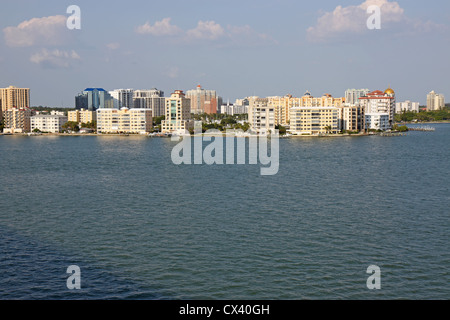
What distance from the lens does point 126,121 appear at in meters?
25.9

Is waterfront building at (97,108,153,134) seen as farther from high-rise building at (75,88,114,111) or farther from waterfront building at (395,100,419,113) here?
waterfront building at (395,100,419,113)

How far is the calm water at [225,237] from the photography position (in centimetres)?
329

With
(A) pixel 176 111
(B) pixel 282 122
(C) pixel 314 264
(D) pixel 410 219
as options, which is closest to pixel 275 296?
(C) pixel 314 264

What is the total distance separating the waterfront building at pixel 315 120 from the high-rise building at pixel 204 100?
25348mm

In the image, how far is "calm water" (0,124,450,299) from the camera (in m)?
3.29

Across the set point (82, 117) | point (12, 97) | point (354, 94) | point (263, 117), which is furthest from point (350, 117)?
point (12, 97)

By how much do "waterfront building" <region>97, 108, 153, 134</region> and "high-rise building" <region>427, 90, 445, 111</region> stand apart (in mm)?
37061

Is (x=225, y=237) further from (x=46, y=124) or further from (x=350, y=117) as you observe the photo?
(x=46, y=124)

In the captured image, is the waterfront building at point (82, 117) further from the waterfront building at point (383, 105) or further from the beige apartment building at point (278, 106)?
the waterfront building at point (383, 105)

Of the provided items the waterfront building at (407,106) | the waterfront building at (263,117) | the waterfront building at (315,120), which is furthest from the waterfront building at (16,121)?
the waterfront building at (407,106)

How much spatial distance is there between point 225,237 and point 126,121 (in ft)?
73.0

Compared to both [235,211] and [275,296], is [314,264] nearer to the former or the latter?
[275,296]

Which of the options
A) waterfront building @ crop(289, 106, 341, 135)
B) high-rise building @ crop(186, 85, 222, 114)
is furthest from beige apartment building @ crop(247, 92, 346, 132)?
high-rise building @ crop(186, 85, 222, 114)
